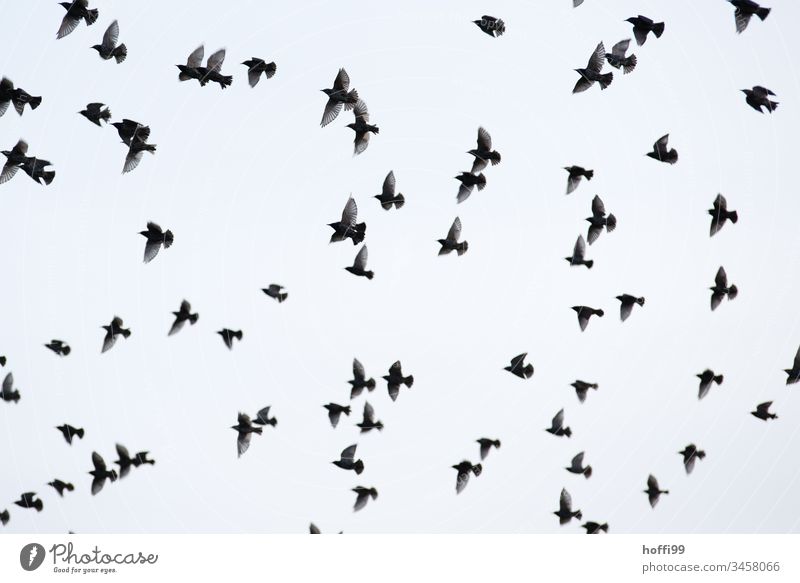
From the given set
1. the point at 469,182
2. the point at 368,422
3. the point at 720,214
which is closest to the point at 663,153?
the point at 720,214

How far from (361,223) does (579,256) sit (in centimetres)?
530

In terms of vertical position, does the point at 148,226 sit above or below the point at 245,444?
above

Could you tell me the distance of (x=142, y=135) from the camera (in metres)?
33.6

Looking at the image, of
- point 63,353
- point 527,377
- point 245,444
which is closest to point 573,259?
point 527,377

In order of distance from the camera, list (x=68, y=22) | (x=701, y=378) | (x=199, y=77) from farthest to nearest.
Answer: (x=701, y=378)
(x=199, y=77)
(x=68, y=22)

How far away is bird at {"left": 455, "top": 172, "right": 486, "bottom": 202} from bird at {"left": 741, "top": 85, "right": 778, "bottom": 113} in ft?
19.0

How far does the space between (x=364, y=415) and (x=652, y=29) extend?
1113 centimetres

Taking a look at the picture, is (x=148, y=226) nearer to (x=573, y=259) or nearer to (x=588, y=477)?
(x=573, y=259)

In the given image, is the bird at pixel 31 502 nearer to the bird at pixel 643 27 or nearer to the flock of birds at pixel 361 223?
the flock of birds at pixel 361 223

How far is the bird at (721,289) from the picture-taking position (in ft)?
113

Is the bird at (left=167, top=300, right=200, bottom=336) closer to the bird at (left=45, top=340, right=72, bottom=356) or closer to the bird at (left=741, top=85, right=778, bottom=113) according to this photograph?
the bird at (left=45, top=340, right=72, bottom=356)

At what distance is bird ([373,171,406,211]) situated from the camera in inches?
1342

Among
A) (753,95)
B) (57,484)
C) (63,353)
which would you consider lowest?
(57,484)

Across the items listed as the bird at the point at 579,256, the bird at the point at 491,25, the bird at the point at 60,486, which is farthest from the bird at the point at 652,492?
the bird at the point at 60,486
